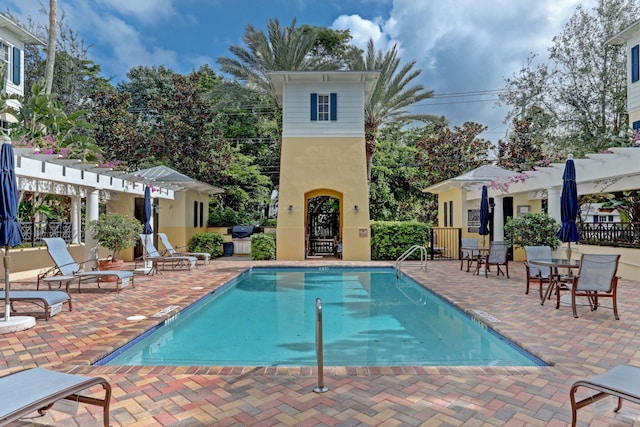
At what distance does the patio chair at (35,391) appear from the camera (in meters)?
2.42

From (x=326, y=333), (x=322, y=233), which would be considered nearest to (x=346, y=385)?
(x=326, y=333)

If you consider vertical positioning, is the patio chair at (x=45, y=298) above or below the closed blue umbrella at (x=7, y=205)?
below

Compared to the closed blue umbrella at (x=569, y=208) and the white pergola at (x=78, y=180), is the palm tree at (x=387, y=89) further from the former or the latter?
the closed blue umbrella at (x=569, y=208)

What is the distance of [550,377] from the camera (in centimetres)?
399

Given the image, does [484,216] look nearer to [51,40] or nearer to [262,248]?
[262,248]

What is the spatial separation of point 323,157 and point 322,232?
15.4 feet

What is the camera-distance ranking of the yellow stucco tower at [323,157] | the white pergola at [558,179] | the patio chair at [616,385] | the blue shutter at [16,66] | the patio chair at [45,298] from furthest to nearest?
the yellow stucco tower at [323,157] < the blue shutter at [16,66] < the white pergola at [558,179] < the patio chair at [45,298] < the patio chair at [616,385]

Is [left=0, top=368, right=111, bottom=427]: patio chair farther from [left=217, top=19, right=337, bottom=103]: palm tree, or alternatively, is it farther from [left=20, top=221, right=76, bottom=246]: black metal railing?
[left=217, top=19, right=337, bottom=103]: palm tree

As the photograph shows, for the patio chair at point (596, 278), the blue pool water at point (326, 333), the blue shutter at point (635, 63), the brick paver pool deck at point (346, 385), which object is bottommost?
the blue pool water at point (326, 333)

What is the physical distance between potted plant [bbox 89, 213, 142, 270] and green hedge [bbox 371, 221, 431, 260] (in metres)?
9.20

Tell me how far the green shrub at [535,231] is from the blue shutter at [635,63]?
718 centimetres

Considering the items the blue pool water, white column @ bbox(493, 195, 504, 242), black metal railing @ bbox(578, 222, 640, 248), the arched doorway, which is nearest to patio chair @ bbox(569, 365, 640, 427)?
the blue pool water

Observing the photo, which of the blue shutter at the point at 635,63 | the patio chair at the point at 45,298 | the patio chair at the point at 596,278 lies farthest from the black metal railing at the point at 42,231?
the blue shutter at the point at 635,63

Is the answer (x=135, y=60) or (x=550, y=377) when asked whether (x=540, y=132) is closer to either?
→ (x=550, y=377)
